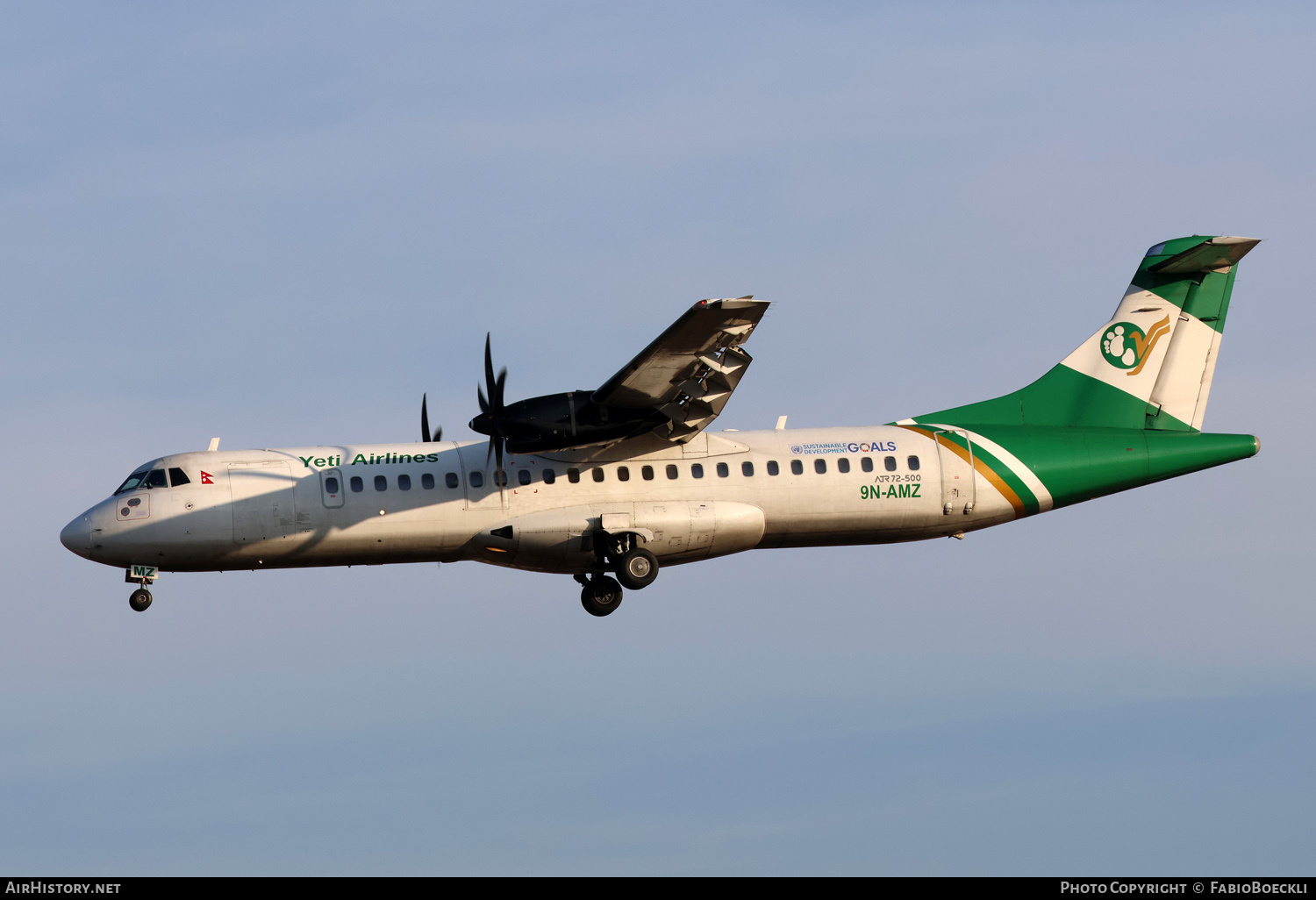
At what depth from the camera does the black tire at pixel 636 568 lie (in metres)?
30.1

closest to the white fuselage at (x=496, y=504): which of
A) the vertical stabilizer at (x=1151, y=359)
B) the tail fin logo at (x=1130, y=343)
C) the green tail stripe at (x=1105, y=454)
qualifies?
the green tail stripe at (x=1105, y=454)

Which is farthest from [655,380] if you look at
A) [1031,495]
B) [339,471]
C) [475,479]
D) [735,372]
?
[1031,495]

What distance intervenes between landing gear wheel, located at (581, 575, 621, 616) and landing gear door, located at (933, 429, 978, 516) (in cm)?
692

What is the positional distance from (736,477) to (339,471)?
7.82 metres

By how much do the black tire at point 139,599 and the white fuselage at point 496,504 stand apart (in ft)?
1.92

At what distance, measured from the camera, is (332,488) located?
30.0m

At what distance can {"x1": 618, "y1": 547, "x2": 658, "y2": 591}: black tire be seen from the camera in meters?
30.1

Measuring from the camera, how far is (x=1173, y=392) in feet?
111

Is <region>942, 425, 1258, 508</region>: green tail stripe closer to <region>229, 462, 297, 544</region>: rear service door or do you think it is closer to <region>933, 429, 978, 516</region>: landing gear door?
<region>933, 429, 978, 516</region>: landing gear door

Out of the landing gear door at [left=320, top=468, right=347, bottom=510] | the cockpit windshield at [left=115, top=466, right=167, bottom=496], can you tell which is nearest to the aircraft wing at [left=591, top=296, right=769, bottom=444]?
the landing gear door at [left=320, top=468, right=347, bottom=510]

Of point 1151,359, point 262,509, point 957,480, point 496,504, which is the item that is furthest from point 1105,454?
point 262,509
